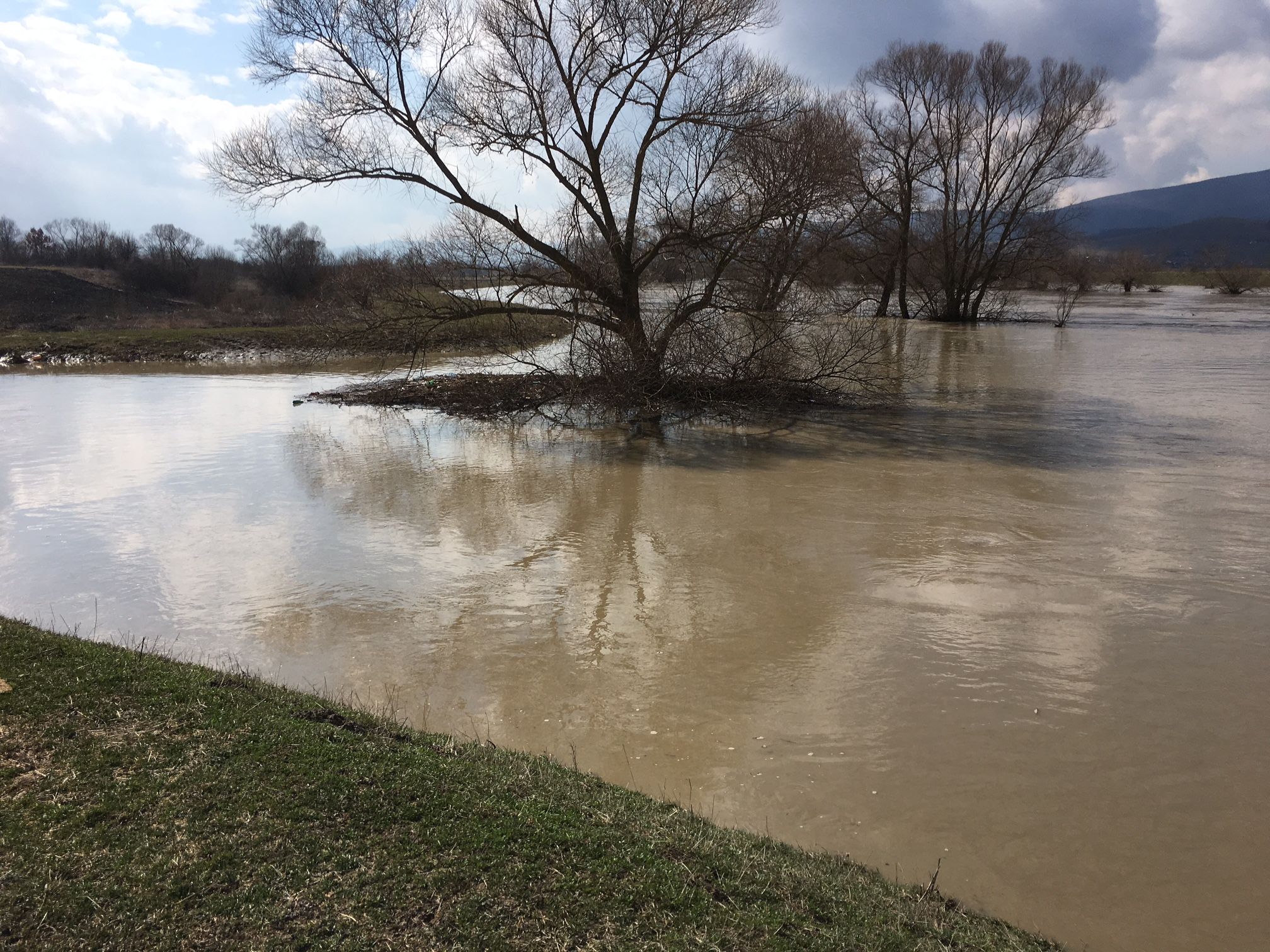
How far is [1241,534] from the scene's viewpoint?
351 inches

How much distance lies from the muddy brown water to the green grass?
2.68ft

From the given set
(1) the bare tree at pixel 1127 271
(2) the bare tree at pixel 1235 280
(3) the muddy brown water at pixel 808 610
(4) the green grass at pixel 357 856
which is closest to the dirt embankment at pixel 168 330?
(3) the muddy brown water at pixel 808 610

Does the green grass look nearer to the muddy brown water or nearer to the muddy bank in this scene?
the muddy brown water

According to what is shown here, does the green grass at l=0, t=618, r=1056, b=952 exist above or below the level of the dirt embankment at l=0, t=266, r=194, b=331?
below

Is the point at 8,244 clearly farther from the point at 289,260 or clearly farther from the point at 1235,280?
the point at 1235,280

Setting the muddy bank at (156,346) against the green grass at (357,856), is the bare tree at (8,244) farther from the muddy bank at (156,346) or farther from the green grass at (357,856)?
the green grass at (357,856)

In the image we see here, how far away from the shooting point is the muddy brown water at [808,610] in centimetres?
448

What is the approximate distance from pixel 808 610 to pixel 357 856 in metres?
4.72

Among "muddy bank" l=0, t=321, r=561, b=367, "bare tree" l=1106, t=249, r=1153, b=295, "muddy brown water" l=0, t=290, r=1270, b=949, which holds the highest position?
"bare tree" l=1106, t=249, r=1153, b=295

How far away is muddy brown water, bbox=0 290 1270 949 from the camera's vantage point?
4.48 meters

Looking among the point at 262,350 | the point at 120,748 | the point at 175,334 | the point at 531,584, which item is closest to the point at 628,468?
the point at 531,584

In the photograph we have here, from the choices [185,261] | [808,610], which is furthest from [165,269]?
[808,610]

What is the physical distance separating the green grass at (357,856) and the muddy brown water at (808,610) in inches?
32.2

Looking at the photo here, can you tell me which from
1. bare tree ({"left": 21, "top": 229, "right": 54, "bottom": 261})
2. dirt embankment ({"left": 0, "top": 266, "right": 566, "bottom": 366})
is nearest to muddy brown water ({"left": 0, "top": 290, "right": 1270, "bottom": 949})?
dirt embankment ({"left": 0, "top": 266, "right": 566, "bottom": 366})
